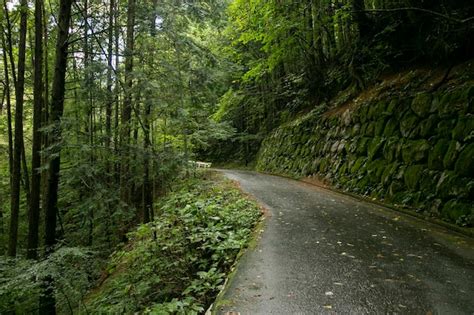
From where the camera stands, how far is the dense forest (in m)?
5.23

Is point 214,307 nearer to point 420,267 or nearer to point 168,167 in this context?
point 420,267

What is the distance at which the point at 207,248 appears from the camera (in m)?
5.20

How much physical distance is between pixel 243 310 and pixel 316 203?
17.8 ft

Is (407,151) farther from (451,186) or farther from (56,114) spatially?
(56,114)

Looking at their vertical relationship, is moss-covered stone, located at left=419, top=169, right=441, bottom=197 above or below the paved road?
above

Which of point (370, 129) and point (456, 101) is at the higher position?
point (456, 101)

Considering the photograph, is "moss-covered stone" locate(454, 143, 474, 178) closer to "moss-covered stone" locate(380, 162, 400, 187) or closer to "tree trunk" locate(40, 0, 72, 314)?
"moss-covered stone" locate(380, 162, 400, 187)

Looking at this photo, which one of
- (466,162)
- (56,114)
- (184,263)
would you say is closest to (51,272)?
(184,263)

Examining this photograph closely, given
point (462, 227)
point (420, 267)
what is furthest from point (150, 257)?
point (462, 227)

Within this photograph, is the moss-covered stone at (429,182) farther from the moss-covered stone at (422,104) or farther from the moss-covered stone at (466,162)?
the moss-covered stone at (422,104)

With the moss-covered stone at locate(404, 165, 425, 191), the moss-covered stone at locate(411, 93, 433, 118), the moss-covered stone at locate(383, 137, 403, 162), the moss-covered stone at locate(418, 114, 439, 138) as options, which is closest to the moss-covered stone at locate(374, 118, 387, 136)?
the moss-covered stone at locate(383, 137, 403, 162)

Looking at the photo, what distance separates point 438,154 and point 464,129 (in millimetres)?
702

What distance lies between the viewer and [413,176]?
22.8ft

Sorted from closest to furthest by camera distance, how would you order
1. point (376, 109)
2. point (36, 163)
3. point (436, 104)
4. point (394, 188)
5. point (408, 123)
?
point (36, 163), point (436, 104), point (394, 188), point (408, 123), point (376, 109)
